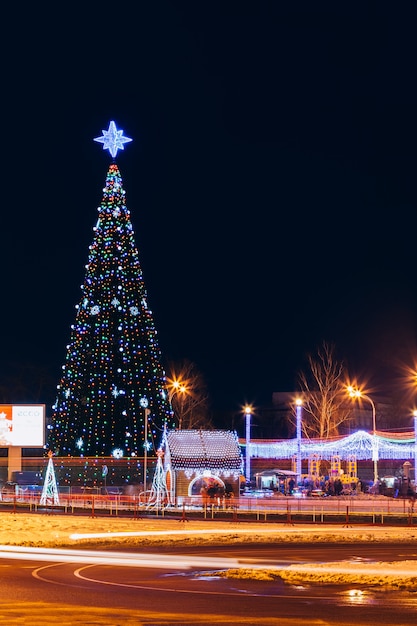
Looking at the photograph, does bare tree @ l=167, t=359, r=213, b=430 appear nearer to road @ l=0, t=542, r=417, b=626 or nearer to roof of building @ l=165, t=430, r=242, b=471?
roof of building @ l=165, t=430, r=242, b=471

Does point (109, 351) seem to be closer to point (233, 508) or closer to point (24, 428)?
point (24, 428)

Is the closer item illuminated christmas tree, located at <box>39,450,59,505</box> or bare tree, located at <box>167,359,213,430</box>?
illuminated christmas tree, located at <box>39,450,59,505</box>

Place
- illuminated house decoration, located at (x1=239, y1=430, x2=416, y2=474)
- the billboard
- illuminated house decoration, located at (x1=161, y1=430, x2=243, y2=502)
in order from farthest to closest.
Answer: the billboard → illuminated house decoration, located at (x1=239, y1=430, x2=416, y2=474) → illuminated house decoration, located at (x1=161, y1=430, x2=243, y2=502)

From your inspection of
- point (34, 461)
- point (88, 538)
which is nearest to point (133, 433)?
point (34, 461)

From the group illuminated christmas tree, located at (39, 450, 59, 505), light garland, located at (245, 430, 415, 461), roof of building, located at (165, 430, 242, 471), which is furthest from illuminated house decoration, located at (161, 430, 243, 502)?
light garland, located at (245, 430, 415, 461)

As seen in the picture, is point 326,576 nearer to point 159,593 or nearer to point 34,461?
point 159,593

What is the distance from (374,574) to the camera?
21.2 metres

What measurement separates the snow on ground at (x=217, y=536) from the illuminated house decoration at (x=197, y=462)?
7.31m

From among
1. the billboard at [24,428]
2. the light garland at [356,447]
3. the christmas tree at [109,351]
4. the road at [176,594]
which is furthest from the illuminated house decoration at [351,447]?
the road at [176,594]

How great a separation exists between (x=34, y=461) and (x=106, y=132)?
27590 millimetres

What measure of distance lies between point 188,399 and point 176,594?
80.0m

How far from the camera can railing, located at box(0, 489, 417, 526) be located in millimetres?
43750

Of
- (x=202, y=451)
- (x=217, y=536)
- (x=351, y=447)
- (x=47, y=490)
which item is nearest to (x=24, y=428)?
(x=47, y=490)

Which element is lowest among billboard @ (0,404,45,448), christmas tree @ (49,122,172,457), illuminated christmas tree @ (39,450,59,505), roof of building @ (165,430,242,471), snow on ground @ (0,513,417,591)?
snow on ground @ (0,513,417,591)
